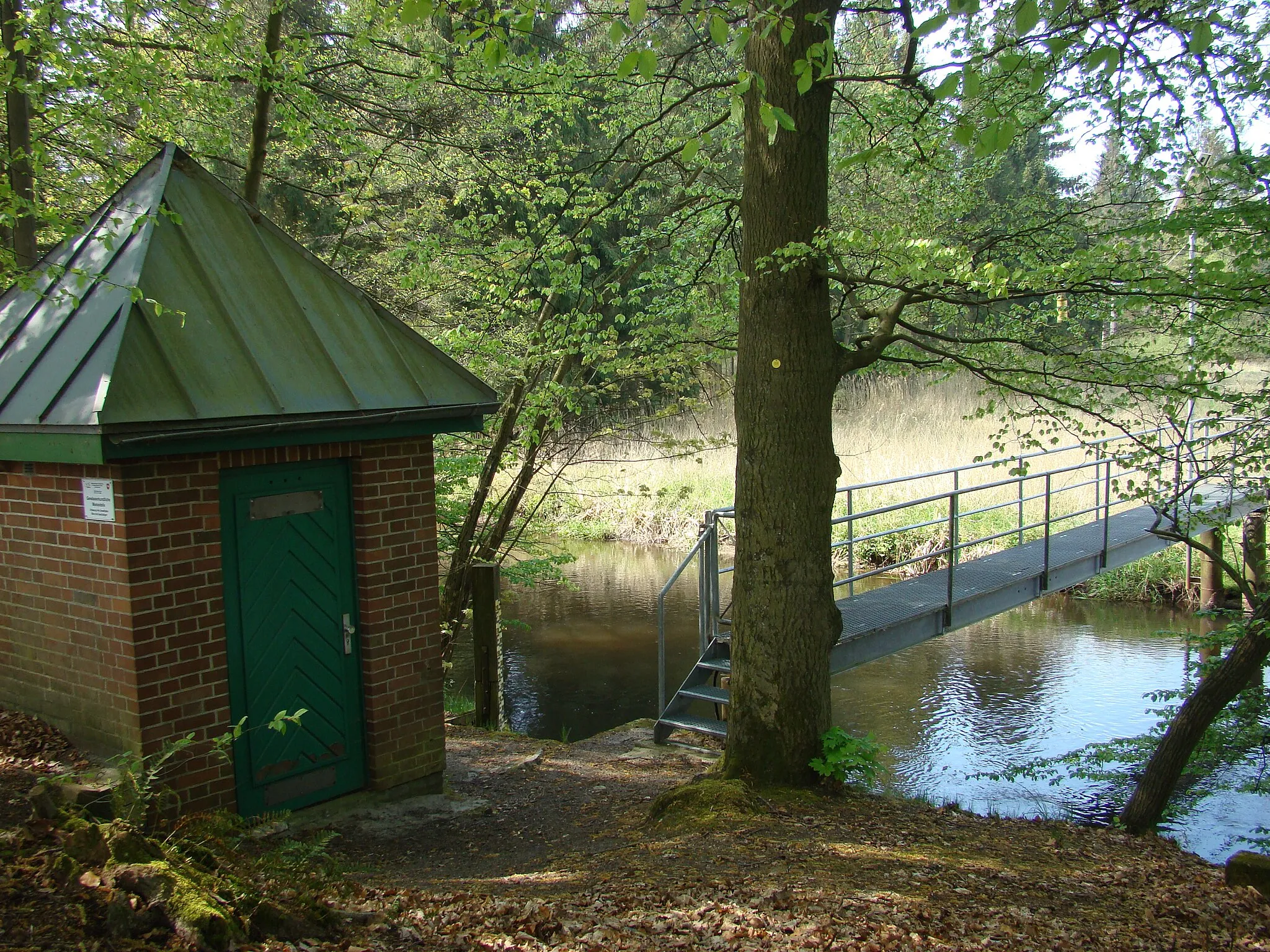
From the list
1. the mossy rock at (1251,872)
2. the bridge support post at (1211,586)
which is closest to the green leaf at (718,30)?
the mossy rock at (1251,872)

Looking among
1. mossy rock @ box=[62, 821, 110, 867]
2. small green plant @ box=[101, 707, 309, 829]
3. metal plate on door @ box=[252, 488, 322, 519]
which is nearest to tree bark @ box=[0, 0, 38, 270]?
metal plate on door @ box=[252, 488, 322, 519]

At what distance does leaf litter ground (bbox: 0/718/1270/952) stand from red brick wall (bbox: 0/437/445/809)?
54 cm

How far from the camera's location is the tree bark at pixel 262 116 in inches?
343

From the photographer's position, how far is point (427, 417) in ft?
18.9

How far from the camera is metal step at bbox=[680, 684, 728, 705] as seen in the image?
8.01 m

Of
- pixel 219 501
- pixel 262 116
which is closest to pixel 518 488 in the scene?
pixel 262 116

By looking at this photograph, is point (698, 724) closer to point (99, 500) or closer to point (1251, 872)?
point (1251, 872)

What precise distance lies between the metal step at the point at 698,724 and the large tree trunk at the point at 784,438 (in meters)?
1.58

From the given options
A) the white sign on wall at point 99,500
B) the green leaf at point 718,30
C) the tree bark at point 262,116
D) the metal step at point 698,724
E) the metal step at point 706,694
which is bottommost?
the metal step at point 698,724

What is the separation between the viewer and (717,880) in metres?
4.36

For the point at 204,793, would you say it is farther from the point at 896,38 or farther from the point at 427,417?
the point at 896,38

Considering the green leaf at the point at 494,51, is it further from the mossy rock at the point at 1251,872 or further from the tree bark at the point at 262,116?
the tree bark at the point at 262,116

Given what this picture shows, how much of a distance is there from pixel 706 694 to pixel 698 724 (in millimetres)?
296

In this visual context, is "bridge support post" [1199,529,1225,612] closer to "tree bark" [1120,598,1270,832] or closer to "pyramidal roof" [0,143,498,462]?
"tree bark" [1120,598,1270,832]
